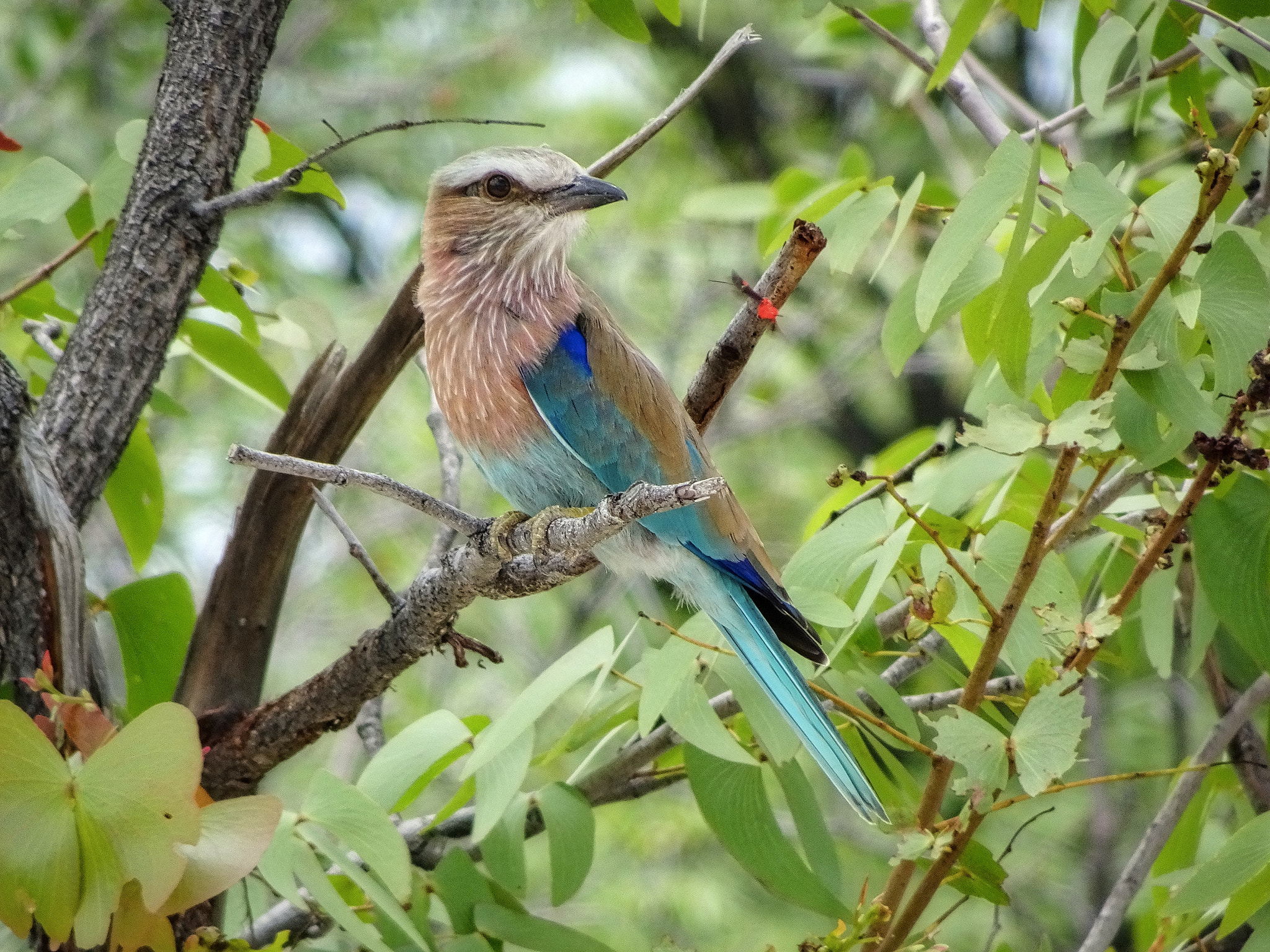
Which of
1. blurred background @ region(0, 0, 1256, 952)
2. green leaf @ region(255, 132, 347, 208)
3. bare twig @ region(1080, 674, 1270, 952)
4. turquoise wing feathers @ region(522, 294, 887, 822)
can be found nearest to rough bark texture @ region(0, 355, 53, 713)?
green leaf @ region(255, 132, 347, 208)

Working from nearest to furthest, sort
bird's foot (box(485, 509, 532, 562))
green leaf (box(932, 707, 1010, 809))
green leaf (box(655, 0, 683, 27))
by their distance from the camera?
green leaf (box(932, 707, 1010, 809)), bird's foot (box(485, 509, 532, 562)), green leaf (box(655, 0, 683, 27))

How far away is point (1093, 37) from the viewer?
7.34ft

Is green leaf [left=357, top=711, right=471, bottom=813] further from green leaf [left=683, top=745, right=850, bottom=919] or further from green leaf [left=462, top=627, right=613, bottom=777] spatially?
green leaf [left=683, top=745, right=850, bottom=919]

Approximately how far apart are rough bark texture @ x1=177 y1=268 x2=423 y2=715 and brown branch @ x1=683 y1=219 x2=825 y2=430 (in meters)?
0.61

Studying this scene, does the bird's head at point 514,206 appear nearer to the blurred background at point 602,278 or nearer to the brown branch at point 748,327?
the brown branch at point 748,327

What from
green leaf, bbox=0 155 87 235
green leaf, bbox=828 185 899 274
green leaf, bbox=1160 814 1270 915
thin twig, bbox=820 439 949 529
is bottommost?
green leaf, bbox=1160 814 1270 915

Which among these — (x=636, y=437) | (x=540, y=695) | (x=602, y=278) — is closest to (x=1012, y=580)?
(x=540, y=695)

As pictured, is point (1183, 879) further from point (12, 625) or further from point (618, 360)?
point (12, 625)

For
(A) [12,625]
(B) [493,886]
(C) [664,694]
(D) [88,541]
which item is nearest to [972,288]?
(C) [664,694]

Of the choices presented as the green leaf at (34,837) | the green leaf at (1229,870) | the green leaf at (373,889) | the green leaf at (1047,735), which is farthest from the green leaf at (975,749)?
the green leaf at (34,837)

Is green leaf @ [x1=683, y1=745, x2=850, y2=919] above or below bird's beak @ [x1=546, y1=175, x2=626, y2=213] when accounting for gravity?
below

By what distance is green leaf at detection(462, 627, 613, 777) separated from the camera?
78.6 inches

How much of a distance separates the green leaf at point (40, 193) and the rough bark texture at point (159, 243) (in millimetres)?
177

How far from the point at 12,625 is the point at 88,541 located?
466cm
